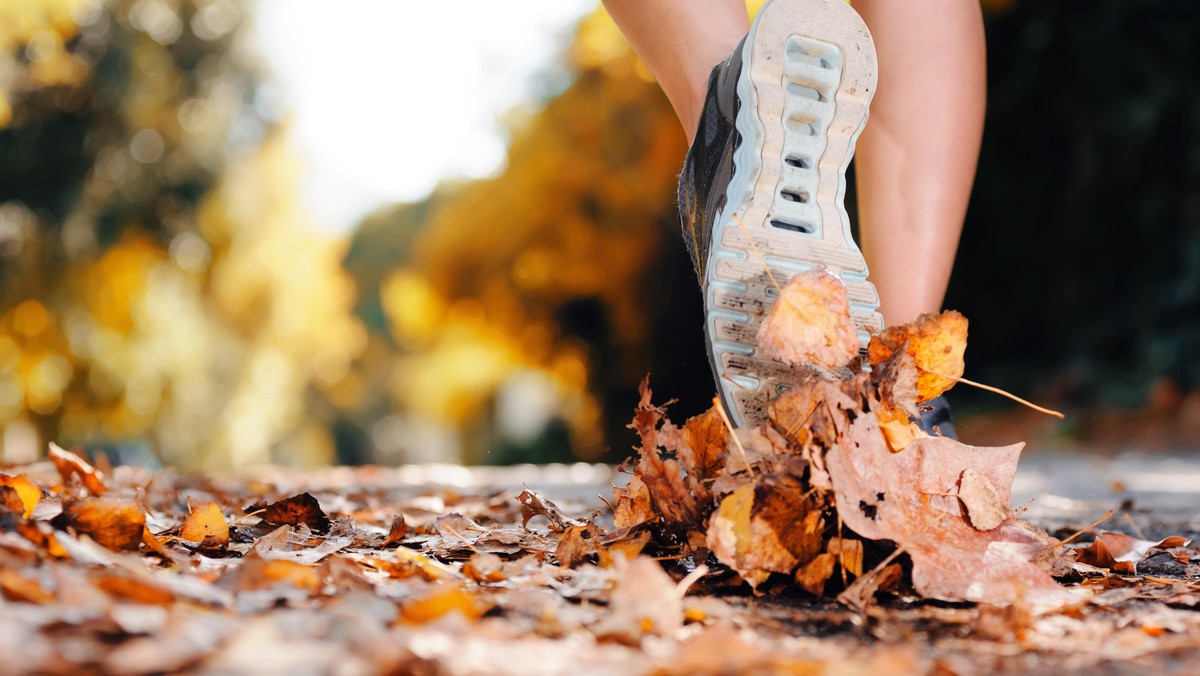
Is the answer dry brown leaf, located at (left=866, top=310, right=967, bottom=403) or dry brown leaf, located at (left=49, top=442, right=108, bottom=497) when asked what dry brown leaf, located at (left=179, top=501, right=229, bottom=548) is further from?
dry brown leaf, located at (left=866, top=310, right=967, bottom=403)

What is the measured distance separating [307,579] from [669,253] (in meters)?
10.4

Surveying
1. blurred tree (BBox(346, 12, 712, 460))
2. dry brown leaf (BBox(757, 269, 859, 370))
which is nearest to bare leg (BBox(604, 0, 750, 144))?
dry brown leaf (BBox(757, 269, 859, 370))

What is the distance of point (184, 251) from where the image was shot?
12.2 m

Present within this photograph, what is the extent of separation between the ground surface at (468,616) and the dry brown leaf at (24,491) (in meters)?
0.02

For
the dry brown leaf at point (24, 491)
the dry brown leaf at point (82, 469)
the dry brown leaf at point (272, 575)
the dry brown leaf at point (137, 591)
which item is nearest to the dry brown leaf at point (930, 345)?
the dry brown leaf at point (272, 575)

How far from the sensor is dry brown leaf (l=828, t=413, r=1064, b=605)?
1015 mm

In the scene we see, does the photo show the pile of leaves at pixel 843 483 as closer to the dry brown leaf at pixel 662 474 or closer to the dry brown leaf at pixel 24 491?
the dry brown leaf at pixel 662 474

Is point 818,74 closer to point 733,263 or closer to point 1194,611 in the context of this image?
point 733,263

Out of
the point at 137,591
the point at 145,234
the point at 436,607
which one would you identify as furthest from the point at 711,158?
Result: the point at 145,234

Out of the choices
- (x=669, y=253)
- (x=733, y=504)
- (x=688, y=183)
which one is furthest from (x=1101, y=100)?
(x=733, y=504)

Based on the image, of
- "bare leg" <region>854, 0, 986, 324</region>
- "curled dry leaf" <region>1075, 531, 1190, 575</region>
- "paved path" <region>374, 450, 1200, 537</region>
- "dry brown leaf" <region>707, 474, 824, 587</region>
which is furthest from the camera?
"paved path" <region>374, 450, 1200, 537</region>

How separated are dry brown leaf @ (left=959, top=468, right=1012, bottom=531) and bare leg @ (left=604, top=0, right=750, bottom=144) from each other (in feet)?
2.29

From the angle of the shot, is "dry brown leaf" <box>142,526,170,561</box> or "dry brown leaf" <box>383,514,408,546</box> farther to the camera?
"dry brown leaf" <box>383,514,408,546</box>

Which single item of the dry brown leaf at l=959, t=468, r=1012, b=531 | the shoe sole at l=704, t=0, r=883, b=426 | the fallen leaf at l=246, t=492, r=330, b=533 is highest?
the shoe sole at l=704, t=0, r=883, b=426
